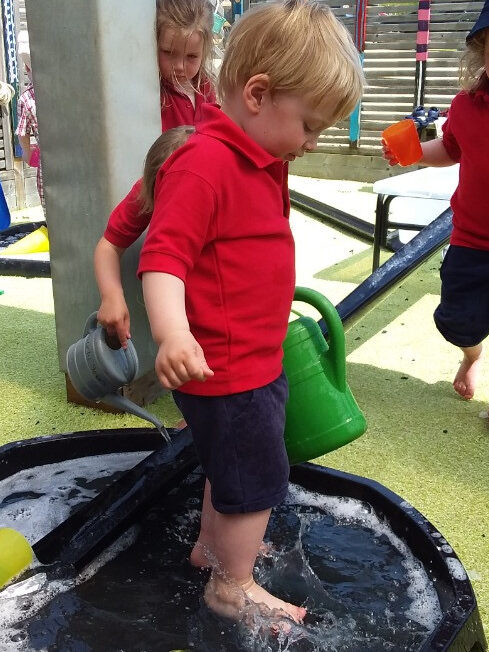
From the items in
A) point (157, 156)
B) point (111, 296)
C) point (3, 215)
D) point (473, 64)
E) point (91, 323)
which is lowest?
point (3, 215)

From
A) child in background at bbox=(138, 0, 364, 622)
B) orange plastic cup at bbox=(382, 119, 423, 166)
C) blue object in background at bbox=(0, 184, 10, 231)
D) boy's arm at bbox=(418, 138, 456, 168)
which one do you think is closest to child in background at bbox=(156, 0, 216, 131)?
orange plastic cup at bbox=(382, 119, 423, 166)

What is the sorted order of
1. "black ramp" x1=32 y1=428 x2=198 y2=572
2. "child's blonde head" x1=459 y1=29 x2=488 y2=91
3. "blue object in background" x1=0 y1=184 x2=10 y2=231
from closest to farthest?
"black ramp" x1=32 y1=428 x2=198 y2=572, "child's blonde head" x1=459 y1=29 x2=488 y2=91, "blue object in background" x1=0 y1=184 x2=10 y2=231

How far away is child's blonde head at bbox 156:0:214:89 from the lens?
6.86 feet

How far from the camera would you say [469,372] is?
2.48 metres

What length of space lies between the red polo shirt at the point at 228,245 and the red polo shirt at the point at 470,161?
98cm

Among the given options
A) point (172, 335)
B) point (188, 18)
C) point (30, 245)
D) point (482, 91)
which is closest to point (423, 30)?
point (30, 245)

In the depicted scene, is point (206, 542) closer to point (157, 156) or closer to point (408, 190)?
point (157, 156)

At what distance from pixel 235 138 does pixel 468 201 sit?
1141 mm

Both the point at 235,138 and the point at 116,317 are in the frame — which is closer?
the point at 235,138

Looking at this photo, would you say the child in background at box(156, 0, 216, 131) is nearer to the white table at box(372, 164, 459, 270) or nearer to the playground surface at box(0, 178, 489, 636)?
the playground surface at box(0, 178, 489, 636)

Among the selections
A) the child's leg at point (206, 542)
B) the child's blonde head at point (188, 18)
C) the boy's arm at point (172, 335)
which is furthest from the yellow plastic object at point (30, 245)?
the boy's arm at point (172, 335)

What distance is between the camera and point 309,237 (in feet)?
16.4

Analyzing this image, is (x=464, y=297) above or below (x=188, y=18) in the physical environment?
below

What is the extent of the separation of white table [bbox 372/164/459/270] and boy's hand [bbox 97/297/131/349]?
6.99ft
